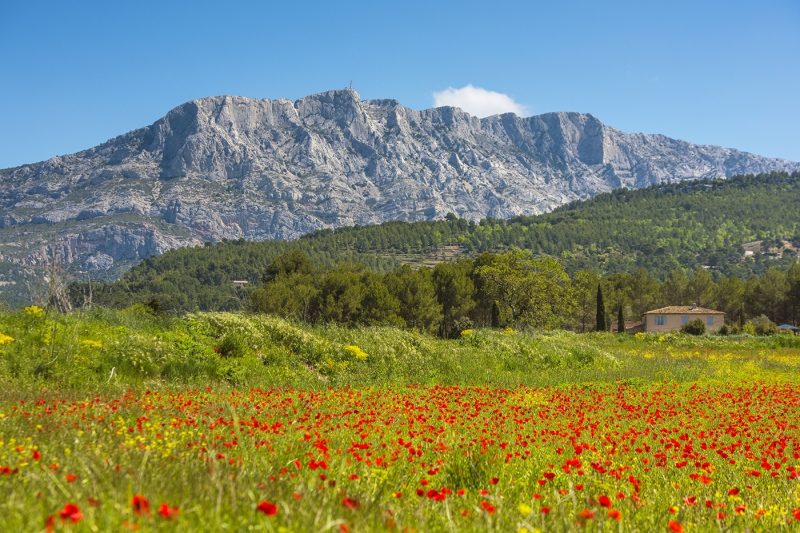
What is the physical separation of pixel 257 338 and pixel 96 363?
243 inches

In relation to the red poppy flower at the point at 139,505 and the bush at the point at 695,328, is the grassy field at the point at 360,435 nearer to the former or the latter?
the red poppy flower at the point at 139,505

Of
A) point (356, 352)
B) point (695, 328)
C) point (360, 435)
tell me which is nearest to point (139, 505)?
point (360, 435)

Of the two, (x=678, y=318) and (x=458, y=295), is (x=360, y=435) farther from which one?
(x=678, y=318)

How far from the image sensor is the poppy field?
3.23m

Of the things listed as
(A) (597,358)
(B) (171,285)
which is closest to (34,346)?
(A) (597,358)

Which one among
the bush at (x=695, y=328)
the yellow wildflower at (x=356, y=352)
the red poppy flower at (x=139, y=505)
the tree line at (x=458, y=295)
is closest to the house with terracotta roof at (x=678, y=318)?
the tree line at (x=458, y=295)

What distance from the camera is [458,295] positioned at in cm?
7725

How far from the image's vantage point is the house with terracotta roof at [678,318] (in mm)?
89375

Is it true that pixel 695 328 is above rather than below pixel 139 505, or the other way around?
below

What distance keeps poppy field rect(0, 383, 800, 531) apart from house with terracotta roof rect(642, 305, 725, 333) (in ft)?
263

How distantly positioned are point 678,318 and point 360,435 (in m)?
91.3

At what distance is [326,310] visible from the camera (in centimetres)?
7069

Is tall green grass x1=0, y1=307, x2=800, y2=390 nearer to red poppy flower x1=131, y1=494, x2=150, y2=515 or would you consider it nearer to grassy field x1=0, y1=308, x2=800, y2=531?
grassy field x1=0, y1=308, x2=800, y2=531

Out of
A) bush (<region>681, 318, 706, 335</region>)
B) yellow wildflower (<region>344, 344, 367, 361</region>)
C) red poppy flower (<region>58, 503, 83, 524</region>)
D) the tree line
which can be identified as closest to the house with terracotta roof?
the tree line
